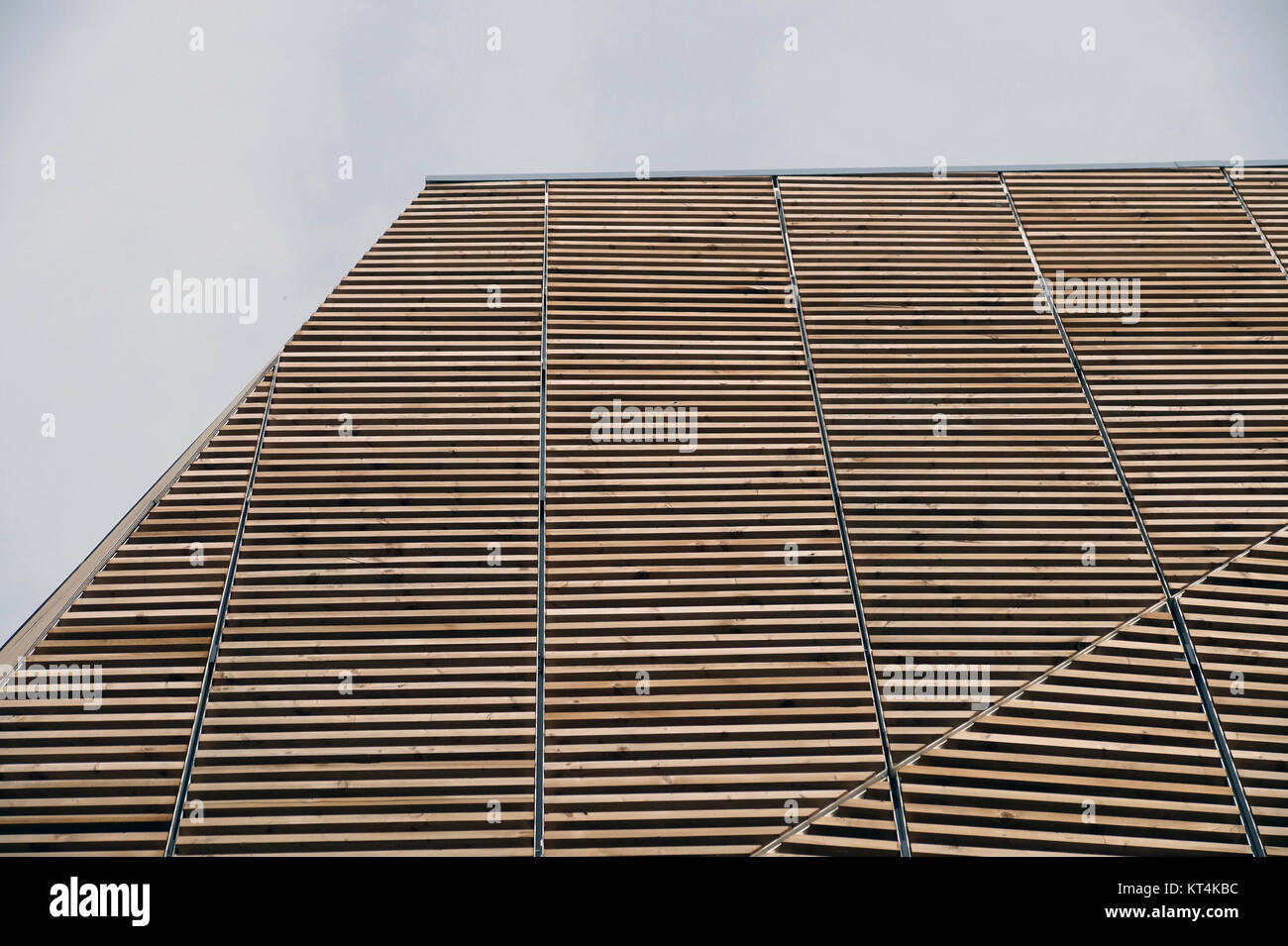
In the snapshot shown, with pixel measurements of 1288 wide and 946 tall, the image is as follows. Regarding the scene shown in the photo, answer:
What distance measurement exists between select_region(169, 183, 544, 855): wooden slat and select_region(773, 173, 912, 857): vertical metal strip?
2314 millimetres

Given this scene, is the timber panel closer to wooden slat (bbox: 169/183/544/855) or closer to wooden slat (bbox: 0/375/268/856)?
wooden slat (bbox: 169/183/544/855)

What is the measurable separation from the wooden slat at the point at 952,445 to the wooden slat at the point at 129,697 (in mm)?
4783

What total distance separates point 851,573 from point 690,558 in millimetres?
1214

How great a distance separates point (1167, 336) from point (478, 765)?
23.1 ft

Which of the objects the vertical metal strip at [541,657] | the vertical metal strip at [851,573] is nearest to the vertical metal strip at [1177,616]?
the vertical metal strip at [851,573]

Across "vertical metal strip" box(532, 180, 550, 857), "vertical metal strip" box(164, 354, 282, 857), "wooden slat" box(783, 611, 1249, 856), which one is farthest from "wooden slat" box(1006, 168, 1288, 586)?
"vertical metal strip" box(164, 354, 282, 857)

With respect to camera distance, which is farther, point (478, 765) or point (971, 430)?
point (971, 430)

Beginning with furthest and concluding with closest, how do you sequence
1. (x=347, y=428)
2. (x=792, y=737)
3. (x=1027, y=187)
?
(x=1027, y=187) → (x=347, y=428) → (x=792, y=737)

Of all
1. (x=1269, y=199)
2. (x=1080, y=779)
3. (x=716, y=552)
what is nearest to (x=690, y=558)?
(x=716, y=552)

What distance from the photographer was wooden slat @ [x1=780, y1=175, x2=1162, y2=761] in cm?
651

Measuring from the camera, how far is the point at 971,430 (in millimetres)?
7605
